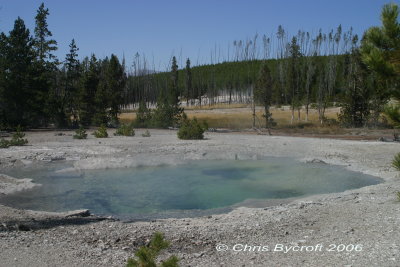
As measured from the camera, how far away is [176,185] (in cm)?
1623

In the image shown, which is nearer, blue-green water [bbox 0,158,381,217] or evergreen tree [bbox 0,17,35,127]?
blue-green water [bbox 0,158,381,217]

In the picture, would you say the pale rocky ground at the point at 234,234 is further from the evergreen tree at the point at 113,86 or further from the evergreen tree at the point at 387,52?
the evergreen tree at the point at 113,86

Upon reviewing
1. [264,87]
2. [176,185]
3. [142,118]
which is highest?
[264,87]

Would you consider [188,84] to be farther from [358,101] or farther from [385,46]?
[385,46]

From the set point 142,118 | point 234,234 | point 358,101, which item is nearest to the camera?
point 234,234

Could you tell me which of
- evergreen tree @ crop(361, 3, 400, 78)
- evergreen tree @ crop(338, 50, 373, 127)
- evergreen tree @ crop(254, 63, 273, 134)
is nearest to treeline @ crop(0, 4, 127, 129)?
evergreen tree @ crop(254, 63, 273, 134)

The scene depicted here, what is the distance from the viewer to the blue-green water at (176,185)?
43.3 ft

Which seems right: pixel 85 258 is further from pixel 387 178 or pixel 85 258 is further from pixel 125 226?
pixel 387 178

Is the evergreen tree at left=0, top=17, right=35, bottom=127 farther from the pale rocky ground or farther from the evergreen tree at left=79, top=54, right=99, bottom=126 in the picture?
the pale rocky ground

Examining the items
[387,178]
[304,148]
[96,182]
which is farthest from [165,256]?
[304,148]

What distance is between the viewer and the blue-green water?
13203 mm

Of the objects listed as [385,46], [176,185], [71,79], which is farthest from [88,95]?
[385,46]

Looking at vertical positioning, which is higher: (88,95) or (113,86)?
(113,86)

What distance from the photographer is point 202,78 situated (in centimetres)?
11519
